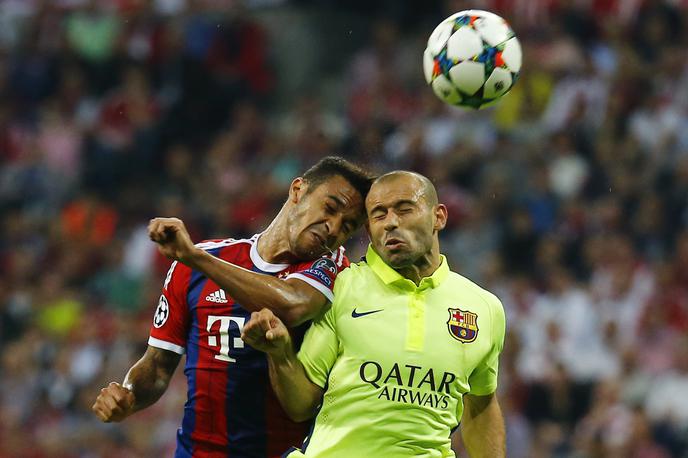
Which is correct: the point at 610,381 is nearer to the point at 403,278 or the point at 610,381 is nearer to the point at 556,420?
the point at 556,420

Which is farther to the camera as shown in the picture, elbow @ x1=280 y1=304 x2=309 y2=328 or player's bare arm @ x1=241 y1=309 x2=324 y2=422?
elbow @ x1=280 y1=304 x2=309 y2=328

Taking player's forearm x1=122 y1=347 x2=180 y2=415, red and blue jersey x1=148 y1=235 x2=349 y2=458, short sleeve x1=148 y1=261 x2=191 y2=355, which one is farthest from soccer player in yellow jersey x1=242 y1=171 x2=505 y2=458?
player's forearm x1=122 y1=347 x2=180 y2=415

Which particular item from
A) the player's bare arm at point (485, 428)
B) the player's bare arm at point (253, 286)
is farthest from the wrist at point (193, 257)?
the player's bare arm at point (485, 428)

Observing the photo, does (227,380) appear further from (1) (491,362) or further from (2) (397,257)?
(1) (491,362)

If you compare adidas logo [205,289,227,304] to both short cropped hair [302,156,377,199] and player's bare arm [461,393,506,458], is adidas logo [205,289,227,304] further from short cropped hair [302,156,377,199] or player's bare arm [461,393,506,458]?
player's bare arm [461,393,506,458]

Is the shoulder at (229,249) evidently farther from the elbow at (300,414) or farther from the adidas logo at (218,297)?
the elbow at (300,414)

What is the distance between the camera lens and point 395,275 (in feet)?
16.3

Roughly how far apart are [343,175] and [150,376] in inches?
50.2

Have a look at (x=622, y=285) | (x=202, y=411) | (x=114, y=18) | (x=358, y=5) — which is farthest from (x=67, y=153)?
(x=202, y=411)

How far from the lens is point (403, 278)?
4.96 m

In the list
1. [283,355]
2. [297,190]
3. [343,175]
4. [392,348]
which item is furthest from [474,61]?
[283,355]

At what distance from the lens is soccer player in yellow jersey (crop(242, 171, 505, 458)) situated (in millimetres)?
4797

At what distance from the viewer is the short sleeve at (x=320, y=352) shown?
4.87m

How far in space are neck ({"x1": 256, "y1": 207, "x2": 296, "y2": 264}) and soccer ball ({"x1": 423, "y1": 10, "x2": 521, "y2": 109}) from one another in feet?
3.48
